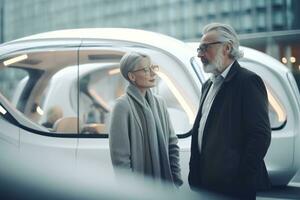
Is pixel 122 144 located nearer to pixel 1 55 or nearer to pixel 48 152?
pixel 48 152

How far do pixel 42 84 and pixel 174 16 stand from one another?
3.41 metres

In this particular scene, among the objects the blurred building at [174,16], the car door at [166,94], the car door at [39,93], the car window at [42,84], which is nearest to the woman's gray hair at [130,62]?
the car door at [166,94]

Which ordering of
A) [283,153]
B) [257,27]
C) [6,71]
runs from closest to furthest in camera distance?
[6,71] < [283,153] < [257,27]

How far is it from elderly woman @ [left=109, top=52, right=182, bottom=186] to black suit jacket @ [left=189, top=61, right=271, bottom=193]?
28 cm

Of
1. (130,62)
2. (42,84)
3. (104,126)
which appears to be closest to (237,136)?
(130,62)

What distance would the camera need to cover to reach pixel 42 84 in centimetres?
507

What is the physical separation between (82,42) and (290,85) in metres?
1.95

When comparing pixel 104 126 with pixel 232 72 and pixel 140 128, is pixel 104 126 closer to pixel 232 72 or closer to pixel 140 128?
pixel 140 128

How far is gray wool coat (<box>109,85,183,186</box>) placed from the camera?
233 centimetres

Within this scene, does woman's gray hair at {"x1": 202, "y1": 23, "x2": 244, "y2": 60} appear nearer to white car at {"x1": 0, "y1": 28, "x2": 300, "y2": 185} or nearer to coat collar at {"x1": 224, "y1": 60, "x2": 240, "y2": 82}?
coat collar at {"x1": 224, "y1": 60, "x2": 240, "y2": 82}

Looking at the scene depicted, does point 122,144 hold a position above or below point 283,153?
above

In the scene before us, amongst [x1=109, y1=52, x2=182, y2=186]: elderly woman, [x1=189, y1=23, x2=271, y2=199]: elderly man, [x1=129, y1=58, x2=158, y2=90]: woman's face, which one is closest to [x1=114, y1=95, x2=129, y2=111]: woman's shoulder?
[x1=109, y1=52, x2=182, y2=186]: elderly woman

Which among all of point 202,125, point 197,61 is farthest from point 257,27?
point 202,125

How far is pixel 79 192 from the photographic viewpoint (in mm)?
3420
